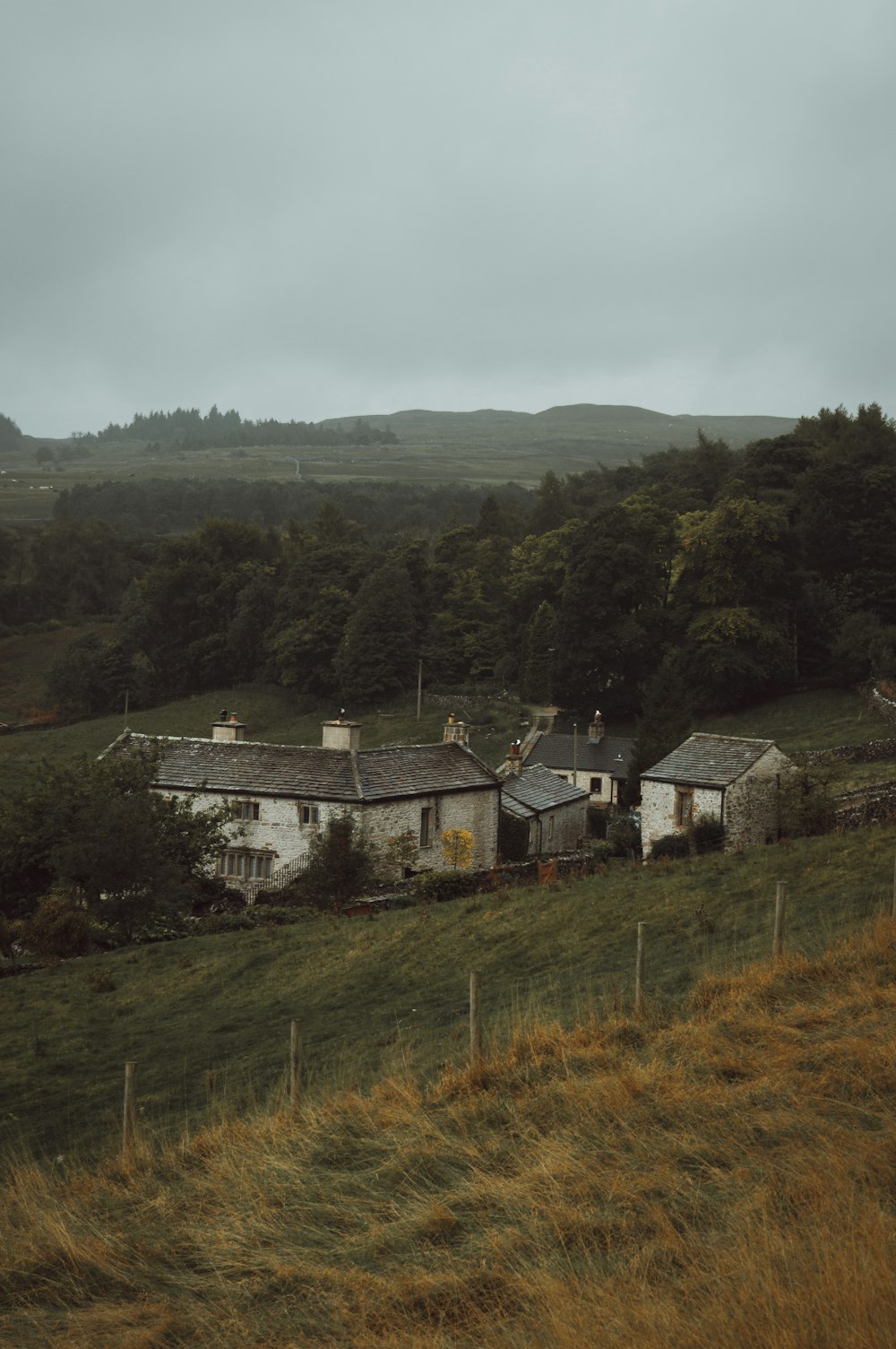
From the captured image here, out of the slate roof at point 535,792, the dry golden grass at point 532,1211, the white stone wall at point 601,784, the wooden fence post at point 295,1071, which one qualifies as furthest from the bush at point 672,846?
the wooden fence post at point 295,1071

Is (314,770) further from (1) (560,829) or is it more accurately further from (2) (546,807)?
(1) (560,829)

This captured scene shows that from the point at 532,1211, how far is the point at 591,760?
4535 cm

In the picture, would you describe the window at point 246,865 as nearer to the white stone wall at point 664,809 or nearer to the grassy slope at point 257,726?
the white stone wall at point 664,809

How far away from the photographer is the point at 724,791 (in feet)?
107

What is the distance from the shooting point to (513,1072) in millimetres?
10523

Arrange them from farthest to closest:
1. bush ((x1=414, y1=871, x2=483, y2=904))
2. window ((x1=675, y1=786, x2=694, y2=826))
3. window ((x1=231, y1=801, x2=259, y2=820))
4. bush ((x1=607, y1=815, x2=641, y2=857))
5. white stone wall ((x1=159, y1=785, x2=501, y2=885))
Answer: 1. window ((x1=231, y1=801, x2=259, y2=820))
2. white stone wall ((x1=159, y1=785, x2=501, y2=885))
3. bush ((x1=607, y1=815, x2=641, y2=857))
4. window ((x1=675, y1=786, x2=694, y2=826))
5. bush ((x1=414, y1=871, x2=483, y2=904))

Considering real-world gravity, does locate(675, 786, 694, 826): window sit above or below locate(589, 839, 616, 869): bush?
above

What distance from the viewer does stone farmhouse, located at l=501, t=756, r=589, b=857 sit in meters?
41.9

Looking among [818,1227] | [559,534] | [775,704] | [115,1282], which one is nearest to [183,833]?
[115,1282]

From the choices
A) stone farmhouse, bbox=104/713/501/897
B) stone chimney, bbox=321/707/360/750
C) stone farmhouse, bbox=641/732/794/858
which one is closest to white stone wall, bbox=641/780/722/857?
stone farmhouse, bbox=641/732/794/858

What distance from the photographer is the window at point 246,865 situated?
1439 inches

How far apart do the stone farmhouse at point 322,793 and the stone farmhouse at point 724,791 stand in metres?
7.00

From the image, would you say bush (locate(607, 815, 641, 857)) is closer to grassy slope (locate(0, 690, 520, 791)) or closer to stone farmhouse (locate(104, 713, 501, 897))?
stone farmhouse (locate(104, 713, 501, 897))

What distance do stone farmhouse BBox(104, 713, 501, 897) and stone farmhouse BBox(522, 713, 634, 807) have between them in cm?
1131
